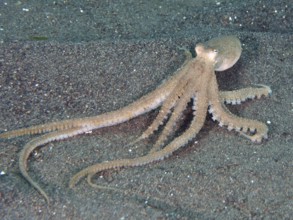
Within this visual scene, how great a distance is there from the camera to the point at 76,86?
149 inches

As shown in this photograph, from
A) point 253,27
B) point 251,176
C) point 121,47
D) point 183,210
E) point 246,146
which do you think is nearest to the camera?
point 183,210

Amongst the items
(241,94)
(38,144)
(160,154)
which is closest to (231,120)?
(241,94)

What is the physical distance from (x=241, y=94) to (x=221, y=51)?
420 mm

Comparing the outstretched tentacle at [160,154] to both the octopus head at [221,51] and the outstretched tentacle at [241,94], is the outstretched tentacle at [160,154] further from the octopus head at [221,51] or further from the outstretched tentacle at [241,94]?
the octopus head at [221,51]

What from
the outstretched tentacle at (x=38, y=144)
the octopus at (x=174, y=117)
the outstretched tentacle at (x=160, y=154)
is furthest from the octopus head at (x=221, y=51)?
the outstretched tentacle at (x=38, y=144)

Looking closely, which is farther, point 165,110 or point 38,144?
point 165,110

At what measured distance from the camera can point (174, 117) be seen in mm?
3201

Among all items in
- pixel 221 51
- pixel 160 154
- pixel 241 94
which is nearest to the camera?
pixel 160 154

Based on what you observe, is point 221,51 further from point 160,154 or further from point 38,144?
point 38,144

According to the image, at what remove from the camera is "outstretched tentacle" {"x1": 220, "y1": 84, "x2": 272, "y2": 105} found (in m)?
3.46

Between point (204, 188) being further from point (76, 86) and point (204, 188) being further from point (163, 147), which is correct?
point (76, 86)

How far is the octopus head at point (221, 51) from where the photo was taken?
345cm

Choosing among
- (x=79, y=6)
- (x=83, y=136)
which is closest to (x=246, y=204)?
(x=83, y=136)

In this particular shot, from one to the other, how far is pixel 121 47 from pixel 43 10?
4.90ft
